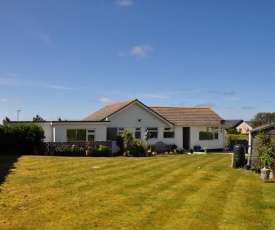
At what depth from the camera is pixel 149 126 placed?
3809cm

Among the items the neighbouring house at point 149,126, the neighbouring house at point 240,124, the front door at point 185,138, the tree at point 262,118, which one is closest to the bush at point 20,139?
the neighbouring house at point 149,126

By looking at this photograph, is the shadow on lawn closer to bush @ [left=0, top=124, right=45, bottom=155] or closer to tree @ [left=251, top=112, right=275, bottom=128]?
bush @ [left=0, top=124, right=45, bottom=155]

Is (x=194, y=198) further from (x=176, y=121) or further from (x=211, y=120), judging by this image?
(x=211, y=120)

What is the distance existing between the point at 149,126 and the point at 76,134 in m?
9.14

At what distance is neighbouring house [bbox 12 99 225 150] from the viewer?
107 ft

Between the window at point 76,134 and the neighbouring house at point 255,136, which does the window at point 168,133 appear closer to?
the window at point 76,134

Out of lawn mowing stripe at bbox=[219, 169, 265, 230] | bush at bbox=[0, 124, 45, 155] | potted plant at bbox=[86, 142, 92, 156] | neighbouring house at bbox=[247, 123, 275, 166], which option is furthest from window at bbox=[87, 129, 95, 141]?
lawn mowing stripe at bbox=[219, 169, 265, 230]

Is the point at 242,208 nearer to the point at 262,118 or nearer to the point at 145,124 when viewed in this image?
the point at 145,124

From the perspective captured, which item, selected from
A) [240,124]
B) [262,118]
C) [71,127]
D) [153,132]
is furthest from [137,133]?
[240,124]

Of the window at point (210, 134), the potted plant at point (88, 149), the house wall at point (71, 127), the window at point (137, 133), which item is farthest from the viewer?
the window at point (210, 134)

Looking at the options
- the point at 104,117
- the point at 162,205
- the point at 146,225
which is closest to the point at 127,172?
the point at 162,205

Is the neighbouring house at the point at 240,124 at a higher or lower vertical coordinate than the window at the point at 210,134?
higher

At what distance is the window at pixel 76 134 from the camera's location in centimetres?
3281

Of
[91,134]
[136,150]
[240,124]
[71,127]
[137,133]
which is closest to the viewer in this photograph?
[136,150]
